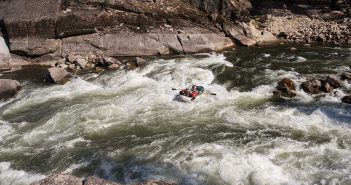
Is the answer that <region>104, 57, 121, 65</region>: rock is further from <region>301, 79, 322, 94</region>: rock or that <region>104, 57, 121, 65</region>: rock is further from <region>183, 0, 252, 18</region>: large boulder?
<region>301, 79, 322, 94</region>: rock

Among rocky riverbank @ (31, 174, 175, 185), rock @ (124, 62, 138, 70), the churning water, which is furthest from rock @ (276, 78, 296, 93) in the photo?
rocky riverbank @ (31, 174, 175, 185)

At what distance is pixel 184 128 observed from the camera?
12.5 m

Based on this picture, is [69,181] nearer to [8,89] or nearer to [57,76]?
[8,89]

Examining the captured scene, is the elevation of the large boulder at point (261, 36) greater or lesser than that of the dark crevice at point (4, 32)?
greater

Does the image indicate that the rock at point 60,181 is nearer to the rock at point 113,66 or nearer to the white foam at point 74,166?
the white foam at point 74,166

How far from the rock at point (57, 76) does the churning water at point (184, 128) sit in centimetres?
47

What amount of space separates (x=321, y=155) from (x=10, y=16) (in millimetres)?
18291

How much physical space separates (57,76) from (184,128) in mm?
7741

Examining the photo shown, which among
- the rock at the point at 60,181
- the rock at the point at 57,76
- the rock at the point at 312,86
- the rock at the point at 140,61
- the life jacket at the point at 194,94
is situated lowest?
the rock at the point at 57,76

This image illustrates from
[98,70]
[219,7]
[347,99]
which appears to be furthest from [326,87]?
[219,7]

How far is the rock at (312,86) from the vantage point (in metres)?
14.6

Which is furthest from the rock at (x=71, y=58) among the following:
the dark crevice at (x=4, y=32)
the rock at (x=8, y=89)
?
the rock at (x=8, y=89)

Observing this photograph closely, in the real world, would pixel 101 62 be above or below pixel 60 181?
below

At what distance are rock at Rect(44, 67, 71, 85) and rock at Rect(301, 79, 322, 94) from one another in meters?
10.1
